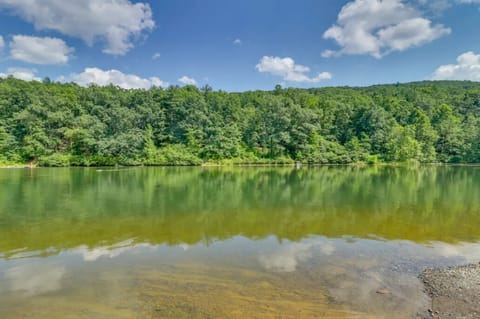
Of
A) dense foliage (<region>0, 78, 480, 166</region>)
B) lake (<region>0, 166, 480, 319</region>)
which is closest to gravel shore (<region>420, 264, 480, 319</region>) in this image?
lake (<region>0, 166, 480, 319</region>)

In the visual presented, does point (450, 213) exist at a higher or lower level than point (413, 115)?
lower

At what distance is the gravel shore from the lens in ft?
18.0

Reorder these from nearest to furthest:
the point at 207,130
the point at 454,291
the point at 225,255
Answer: the point at 454,291 < the point at 225,255 < the point at 207,130

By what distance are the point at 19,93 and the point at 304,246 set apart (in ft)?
187

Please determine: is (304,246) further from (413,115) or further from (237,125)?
(413,115)

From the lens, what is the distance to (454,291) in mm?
6281

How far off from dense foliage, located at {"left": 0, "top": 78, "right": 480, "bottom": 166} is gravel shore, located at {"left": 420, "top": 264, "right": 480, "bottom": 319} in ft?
147

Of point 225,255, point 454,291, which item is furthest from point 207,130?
point 454,291

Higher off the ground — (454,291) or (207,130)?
(207,130)

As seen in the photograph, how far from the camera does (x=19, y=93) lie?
50688mm

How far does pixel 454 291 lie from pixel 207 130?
1904 inches

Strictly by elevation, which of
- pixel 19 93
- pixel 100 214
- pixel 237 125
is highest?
pixel 19 93

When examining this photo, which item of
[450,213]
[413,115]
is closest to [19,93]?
[450,213]

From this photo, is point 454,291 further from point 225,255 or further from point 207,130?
point 207,130
